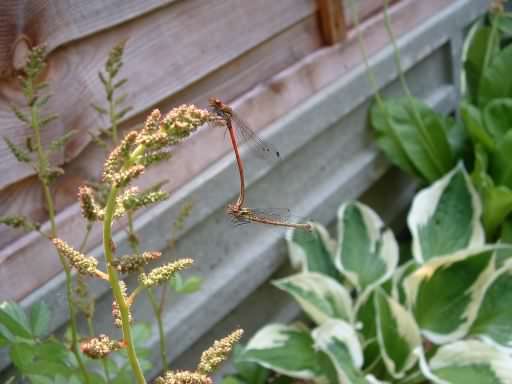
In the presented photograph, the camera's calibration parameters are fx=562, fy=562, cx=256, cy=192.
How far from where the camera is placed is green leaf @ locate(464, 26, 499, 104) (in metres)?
1.83

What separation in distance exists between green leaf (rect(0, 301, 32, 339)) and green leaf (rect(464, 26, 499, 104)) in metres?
1.60

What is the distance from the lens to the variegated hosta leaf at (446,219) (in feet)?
4.91

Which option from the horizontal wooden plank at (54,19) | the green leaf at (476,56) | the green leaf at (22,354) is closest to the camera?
the green leaf at (22,354)

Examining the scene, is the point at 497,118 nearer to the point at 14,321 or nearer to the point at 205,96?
the point at 205,96

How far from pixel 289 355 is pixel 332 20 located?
2.87 feet

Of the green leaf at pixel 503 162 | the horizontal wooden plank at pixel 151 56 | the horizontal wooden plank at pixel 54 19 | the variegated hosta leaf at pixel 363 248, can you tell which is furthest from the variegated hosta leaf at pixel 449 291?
the horizontal wooden plank at pixel 54 19

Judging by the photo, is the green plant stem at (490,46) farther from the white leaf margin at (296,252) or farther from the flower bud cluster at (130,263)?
the flower bud cluster at (130,263)

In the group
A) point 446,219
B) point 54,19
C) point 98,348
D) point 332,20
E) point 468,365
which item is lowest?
point 468,365

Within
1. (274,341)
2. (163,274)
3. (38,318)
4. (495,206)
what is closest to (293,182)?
(274,341)

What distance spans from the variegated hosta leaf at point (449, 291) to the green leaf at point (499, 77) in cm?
66

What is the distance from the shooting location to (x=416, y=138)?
1.72m

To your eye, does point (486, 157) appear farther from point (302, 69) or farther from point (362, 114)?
point (302, 69)

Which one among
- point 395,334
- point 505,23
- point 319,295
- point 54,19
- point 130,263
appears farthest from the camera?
point 505,23

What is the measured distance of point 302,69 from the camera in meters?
1.46
